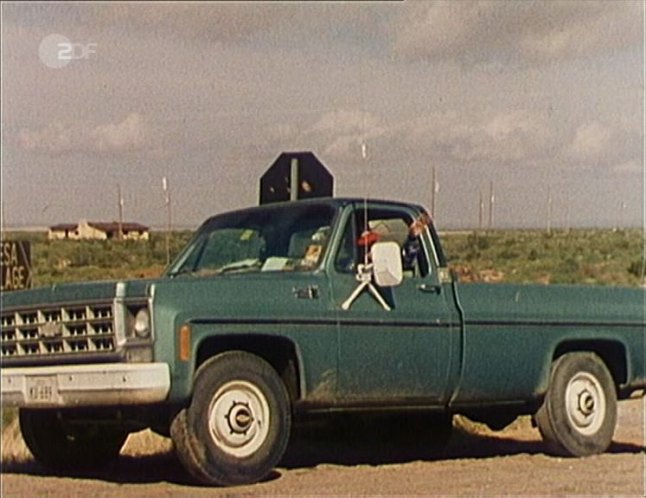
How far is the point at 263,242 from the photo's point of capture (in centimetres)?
643

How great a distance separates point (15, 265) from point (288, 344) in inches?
47.2

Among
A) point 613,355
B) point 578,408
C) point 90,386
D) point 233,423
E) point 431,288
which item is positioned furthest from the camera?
point 613,355

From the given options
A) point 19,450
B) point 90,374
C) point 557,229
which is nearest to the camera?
point 90,374

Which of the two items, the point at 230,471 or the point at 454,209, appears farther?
the point at 454,209

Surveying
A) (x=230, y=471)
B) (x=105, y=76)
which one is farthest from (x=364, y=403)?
(x=105, y=76)

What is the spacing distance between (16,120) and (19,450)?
1395mm

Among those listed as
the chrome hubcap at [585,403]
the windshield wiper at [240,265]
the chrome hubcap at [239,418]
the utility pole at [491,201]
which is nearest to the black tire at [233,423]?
the chrome hubcap at [239,418]

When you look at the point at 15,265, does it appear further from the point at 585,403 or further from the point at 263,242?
the point at 585,403

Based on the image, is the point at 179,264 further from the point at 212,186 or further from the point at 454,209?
the point at 454,209

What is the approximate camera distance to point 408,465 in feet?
21.2

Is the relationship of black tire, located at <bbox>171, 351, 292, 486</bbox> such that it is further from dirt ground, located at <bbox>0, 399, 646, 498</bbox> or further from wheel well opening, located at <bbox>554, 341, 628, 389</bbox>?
wheel well opening, located at <bbox>554, 341, 628, 389</bbox>

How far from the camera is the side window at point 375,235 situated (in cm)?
641

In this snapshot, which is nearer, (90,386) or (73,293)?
(90,386)

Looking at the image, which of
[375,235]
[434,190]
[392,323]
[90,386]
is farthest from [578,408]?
[90,386]
